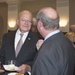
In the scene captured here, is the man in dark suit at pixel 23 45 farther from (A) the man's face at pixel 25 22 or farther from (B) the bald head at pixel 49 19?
(B) the bald head at pixel 49 19

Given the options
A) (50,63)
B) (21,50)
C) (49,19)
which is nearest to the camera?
(50,63)

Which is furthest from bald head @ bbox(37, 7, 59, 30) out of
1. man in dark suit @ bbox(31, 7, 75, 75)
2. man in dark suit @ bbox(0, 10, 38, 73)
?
man in dark suit @ bbox(0, 10, 38, 73)

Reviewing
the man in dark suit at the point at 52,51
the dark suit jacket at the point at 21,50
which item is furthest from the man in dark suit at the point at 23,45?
the man in dark suit at the point at 52,51

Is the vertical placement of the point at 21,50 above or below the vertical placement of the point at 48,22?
below

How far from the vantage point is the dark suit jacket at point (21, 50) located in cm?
236

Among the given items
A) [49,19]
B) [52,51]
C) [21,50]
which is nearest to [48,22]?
[49,19]

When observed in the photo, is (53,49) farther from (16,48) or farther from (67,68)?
(16,48)

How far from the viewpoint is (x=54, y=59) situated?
4.54 ft

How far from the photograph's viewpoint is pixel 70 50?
1520 mm

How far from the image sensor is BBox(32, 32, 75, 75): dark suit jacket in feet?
4.52

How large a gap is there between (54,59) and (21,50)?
3.41 ft

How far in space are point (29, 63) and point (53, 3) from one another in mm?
7944

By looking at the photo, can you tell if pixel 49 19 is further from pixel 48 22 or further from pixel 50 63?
pixel 50 63

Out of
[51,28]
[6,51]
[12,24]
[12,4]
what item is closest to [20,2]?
[12,4]
